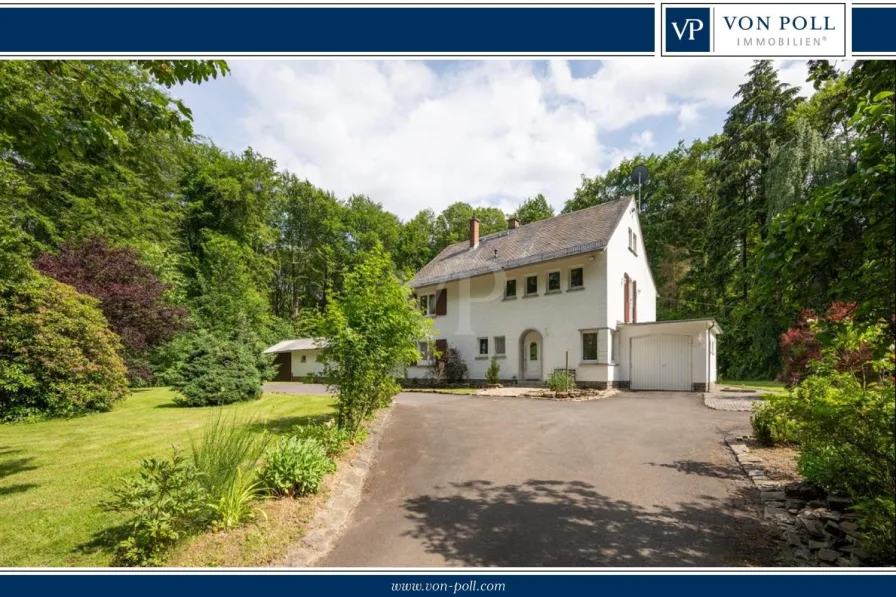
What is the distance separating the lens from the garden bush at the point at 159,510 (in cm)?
351

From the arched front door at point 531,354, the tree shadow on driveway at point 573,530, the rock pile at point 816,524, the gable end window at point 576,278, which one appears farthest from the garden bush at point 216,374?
the rock pile at point 816,524

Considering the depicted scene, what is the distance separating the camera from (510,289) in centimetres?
2142

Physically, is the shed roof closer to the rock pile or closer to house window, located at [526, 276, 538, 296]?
house window, located at [526, 276, 538, 296]

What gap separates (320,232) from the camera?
4312 cm

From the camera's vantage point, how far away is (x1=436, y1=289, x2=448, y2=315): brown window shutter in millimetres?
23781

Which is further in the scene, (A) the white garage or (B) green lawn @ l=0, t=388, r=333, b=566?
(A) the white garage

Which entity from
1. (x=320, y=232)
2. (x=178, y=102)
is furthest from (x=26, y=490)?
(x=320, y=232)

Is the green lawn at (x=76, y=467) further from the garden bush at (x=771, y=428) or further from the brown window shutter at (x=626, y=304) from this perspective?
the brown window shutter at (x=626, y=304)

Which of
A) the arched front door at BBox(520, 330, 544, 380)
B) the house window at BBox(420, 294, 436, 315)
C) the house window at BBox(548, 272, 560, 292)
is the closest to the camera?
the house window at BBox(548, 272, 560, 292)

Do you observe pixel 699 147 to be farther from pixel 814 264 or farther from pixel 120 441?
pixel 120 441

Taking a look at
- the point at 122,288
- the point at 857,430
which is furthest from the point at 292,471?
the point at 122,288

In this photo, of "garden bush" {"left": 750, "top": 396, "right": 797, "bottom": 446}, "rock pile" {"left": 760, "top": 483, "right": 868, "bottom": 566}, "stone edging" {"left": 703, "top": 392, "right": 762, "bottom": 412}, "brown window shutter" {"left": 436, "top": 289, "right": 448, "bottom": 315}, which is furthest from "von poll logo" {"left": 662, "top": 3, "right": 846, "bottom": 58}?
"brown window shutter" {"left": 436, "top": 289, "right": 448, "bottom": 315}

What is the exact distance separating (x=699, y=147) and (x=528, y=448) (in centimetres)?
3104

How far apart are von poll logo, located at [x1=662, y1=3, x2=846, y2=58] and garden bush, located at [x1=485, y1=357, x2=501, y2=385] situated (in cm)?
1824
